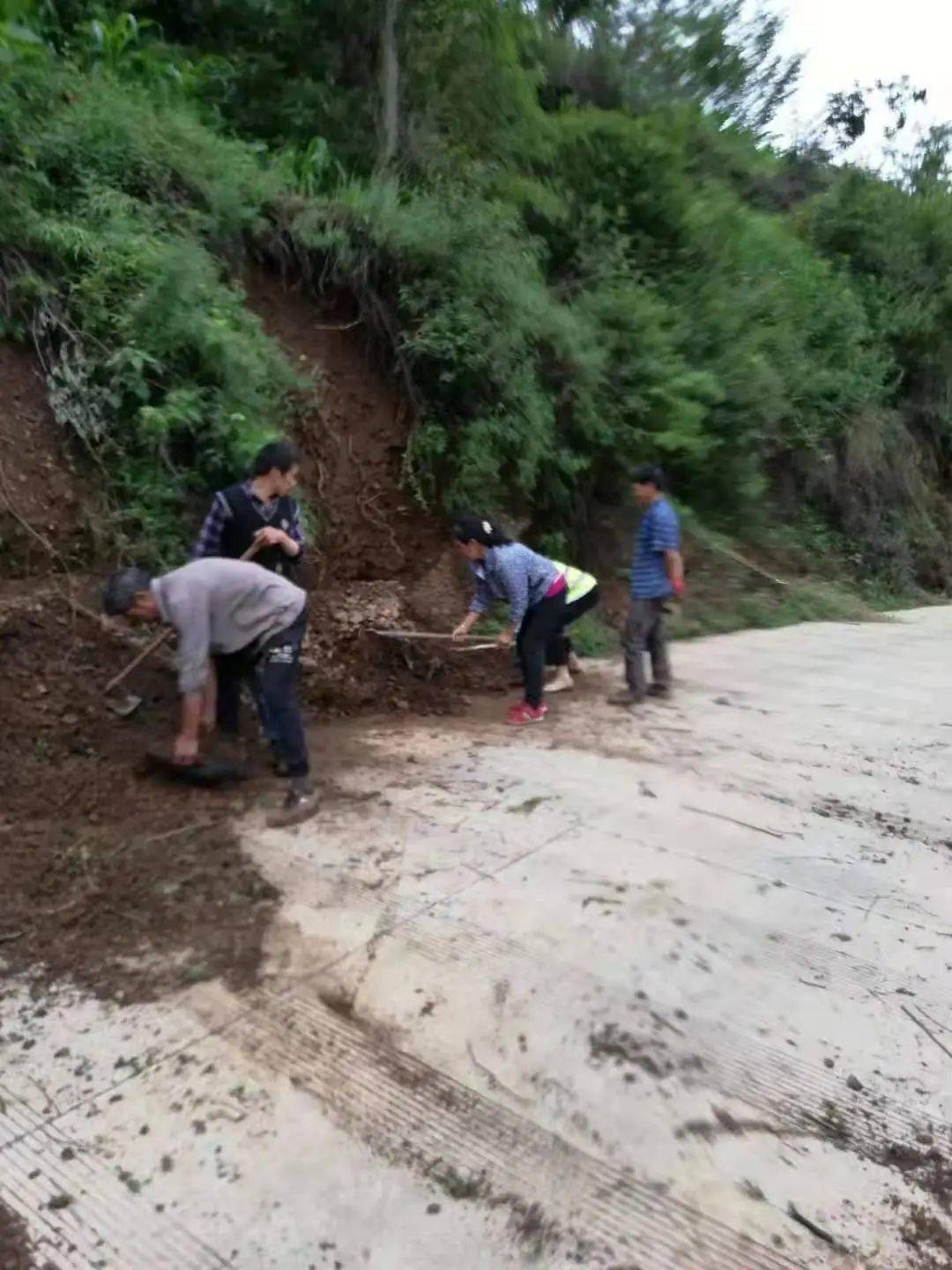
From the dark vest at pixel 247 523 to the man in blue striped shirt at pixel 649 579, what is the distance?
2.55m

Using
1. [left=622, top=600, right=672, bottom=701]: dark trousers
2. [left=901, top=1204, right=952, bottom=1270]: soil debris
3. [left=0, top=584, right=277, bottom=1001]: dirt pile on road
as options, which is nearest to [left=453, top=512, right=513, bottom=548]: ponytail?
[left=622, top=600, right=672, bottom=701]: dark trousers

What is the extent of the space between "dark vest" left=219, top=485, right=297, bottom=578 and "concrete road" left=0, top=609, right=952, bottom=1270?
4.03 ft

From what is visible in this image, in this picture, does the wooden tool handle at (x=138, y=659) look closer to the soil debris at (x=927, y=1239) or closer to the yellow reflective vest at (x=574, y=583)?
the yellow reflective vest at (x=574, y=583)

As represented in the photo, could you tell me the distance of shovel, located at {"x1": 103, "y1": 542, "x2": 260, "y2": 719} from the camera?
4441 mm

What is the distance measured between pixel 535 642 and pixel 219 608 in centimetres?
224

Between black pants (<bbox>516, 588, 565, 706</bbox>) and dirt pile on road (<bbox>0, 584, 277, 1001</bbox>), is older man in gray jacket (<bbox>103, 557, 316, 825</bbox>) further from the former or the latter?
black pants (<bbox>516, 588, 565, 706</bbox>)

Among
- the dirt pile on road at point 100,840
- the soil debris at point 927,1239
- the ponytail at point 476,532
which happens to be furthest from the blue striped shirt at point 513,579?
the soil debris at point 927,1239

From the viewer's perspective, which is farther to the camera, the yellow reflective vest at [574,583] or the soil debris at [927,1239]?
the yellow reflective vest at [574,583]

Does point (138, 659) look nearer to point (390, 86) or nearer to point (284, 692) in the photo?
point (284, 692)

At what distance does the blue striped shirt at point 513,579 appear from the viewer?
5496 mm

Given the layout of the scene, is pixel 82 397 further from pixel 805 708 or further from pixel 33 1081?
pixel 805 708

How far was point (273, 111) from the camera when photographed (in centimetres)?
873

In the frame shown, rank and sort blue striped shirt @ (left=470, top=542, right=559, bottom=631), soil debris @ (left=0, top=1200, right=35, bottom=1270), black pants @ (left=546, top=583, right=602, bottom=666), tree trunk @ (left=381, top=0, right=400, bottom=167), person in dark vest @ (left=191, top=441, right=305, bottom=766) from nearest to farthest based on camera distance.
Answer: soil debris @ (left=0, top=1200, right=35, bottom=1270), person in dark vest @ (left=191, top=441, right=305, bottom=766), blue striped shirt @ (left=470, top=542, right=559, bottom=631), black pants @ (left=546, top=583, right=602, bottom=666), tree trunk @ (left=381, top=0, right=400, bottom=167)

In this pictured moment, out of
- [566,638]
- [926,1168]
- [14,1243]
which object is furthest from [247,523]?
[926,1168]
